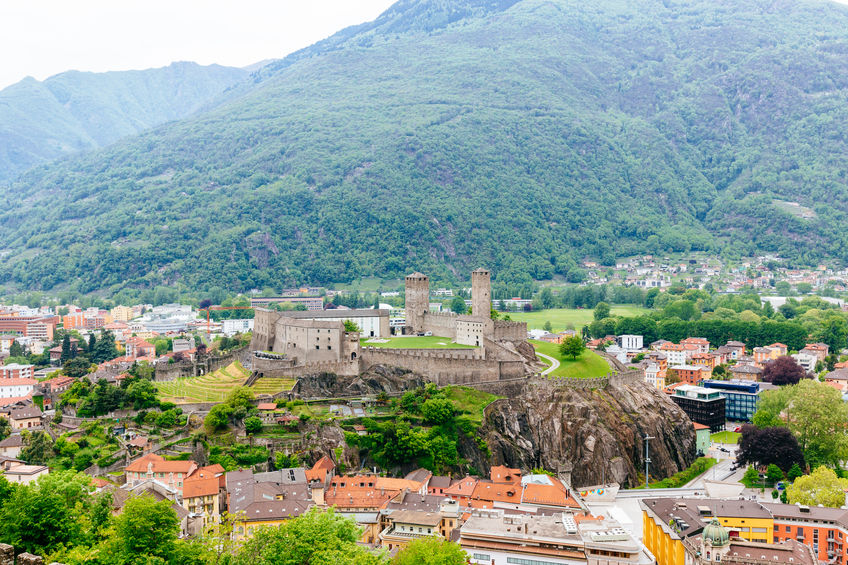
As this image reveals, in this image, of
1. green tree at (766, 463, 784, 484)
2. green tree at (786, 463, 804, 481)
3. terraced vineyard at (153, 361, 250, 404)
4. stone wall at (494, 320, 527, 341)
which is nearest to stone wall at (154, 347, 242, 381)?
terraced vineyard at (153, 361, 250, 404)

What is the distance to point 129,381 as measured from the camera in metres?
81.2

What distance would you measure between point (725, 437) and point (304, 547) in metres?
73.1

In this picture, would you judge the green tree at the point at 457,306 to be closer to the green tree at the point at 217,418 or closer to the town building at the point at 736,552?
the green tree at the point at 217,418

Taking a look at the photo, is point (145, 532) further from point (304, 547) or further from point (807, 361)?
point (807, 361)

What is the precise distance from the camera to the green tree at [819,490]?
65375mm

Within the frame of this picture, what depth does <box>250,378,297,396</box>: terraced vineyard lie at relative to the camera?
3187 inches

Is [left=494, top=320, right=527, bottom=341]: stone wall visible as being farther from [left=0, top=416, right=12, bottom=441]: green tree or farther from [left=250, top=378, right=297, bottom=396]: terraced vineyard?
[left=0, top=416, right=12, bottom=441]: green tree

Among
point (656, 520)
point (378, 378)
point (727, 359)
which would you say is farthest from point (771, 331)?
point (656, 520)

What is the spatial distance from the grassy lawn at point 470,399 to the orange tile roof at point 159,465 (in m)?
27.8

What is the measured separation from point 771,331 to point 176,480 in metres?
114

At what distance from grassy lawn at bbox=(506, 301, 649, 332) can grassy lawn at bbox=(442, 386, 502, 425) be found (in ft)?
241

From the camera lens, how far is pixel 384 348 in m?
89.6

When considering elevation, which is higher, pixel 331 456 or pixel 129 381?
pixel 129 381

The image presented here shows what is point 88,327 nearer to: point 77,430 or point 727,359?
point 77,430
